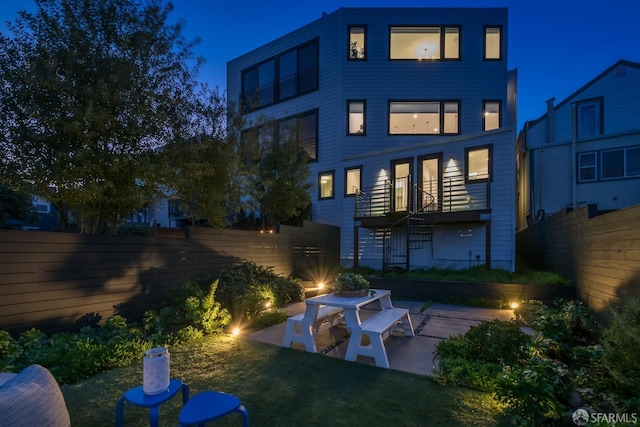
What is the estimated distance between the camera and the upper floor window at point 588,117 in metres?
13.6

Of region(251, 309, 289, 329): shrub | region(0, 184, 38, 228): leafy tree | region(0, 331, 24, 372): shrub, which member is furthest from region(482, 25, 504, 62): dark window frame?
region(0, 184, 38, 228): leafy tree

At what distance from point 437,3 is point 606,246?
13.9 m

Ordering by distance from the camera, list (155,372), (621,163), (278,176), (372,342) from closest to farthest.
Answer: (155,372) → (372,342) → (278,176) → (621,163)

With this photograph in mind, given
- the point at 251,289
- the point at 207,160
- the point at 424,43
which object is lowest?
the point at 251,289

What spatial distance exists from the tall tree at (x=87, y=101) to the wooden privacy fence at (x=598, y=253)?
20.2 ft

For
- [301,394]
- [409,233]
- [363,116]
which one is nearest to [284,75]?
[363,116]

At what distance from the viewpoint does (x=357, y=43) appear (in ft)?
43.4

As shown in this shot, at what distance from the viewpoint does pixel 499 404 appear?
2.96 meters

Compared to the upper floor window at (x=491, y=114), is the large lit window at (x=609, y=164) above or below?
below

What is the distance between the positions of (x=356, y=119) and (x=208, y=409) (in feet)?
40.6

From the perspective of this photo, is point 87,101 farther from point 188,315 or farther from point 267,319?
point 267,319

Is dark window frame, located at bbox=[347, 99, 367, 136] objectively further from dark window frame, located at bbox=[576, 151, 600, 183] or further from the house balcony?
dark window frame, located at bbox=[576, 151, 600, 183]

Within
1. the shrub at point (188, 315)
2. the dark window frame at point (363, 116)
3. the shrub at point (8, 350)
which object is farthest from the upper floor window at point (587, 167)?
the shrub at point (8, 350)

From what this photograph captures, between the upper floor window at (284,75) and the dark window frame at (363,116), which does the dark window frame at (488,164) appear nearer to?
the dark window frame at (363,116)
